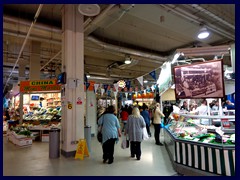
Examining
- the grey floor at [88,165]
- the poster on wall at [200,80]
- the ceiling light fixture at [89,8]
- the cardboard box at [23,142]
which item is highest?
the ceiling light fixture at [89,8]

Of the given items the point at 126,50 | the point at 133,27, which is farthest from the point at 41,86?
the point at 133,27

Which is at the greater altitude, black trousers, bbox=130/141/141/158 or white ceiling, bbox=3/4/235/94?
white ceiling, bbox=3/4/235/94

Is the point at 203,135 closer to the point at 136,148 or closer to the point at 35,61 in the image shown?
the point at 136,148

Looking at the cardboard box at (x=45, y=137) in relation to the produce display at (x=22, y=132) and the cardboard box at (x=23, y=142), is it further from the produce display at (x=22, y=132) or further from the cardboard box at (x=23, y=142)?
the cardboard box at (x=23, y=142)

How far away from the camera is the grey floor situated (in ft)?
14.0

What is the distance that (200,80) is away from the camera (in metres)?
4.29

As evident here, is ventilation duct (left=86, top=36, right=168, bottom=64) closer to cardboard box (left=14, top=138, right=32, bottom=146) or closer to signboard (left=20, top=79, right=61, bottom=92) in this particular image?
signboard (left=20, top=79, right=61, bottom=92)

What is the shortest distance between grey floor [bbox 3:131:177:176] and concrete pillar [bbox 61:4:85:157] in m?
0.63

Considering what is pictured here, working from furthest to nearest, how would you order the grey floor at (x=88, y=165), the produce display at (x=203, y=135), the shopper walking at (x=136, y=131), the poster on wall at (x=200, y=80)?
the shopper walking at (x=136, y=131) → the grey floor at (x=88, y=165) → the poster on wall at (x=200, y=80) → the produce display at (x=203, y=135)

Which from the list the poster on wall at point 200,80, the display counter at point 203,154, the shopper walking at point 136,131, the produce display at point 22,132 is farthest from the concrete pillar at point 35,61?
the display counter at point 203,154

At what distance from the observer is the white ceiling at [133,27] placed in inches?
209

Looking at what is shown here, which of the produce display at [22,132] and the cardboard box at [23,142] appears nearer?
the cardboard box at [23,142]

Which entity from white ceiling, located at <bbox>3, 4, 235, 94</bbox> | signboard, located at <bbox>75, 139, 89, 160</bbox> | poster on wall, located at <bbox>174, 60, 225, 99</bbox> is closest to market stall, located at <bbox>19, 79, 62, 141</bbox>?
white ceiling, located at <bbox>3, 4, 235, 94</bbox>

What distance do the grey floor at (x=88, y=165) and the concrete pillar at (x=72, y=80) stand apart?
2.07 ft
